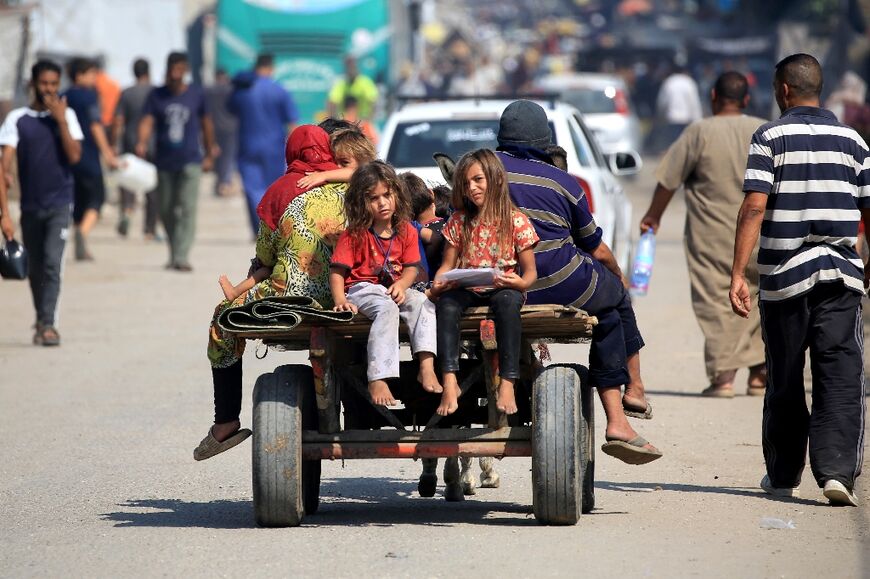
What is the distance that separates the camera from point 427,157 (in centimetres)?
1280

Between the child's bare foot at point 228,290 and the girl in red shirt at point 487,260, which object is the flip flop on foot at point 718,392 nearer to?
the girl in red shirt at point 487,260

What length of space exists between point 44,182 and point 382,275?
6.74 meters

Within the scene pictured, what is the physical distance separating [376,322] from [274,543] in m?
0.93

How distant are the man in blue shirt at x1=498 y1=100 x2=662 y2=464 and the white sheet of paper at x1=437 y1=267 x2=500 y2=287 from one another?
388mm

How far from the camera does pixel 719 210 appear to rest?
404 inches

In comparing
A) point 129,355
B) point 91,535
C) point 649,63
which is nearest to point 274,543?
point 91,535

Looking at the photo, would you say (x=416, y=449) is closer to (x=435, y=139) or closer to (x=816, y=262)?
(x=816, y=262)

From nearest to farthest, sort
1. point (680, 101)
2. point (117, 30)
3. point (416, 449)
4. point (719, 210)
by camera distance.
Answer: point (416, 449) → point (719, 210) → point (680, 101) → point (117, 30)

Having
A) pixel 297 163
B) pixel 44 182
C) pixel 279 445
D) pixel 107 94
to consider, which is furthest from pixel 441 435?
pixel 107 94

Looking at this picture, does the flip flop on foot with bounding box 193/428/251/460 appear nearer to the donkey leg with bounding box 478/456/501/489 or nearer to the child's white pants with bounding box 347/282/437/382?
the child's white pants with bounding box 347/282/437/382

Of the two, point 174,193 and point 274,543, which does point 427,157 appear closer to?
point 174,193

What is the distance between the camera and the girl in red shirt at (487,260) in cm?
614

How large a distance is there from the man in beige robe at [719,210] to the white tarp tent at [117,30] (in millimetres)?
22269

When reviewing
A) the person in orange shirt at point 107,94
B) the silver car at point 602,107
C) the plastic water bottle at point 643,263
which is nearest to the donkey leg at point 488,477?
the plastic water bottle at point 643,263
